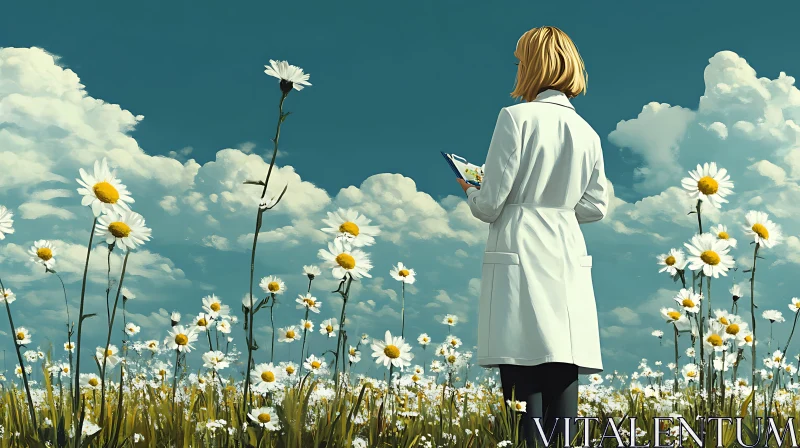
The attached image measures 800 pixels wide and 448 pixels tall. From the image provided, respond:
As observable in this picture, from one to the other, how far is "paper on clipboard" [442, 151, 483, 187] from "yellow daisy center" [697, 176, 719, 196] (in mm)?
1420

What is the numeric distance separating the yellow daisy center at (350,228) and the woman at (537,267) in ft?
2.84

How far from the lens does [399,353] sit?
4277 millimetres

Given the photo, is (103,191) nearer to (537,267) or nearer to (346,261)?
(346,261)

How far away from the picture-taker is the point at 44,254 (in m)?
3.50

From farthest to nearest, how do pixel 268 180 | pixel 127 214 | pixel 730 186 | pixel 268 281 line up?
pixel 268 281, pixel 730 186, pixel 127 214, pixel 268 180

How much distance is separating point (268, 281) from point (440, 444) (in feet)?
6.82

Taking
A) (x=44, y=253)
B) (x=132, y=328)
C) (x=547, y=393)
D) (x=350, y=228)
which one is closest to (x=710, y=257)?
(x=547, y=393)

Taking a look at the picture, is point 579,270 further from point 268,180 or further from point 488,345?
point 268,180

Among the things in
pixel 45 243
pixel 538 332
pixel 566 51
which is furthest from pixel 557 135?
pixel 45 243

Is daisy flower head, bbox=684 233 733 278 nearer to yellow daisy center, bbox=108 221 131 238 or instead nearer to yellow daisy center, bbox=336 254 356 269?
yellow daisy center, bbox=336 254 356 269

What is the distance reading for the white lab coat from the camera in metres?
→ 3.85

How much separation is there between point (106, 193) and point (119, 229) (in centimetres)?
16

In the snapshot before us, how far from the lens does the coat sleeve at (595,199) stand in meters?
4.28

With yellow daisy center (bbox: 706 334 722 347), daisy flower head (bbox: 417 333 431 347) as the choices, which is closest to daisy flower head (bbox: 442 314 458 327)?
daisy flower head (bbox: 417 333 431 347)
